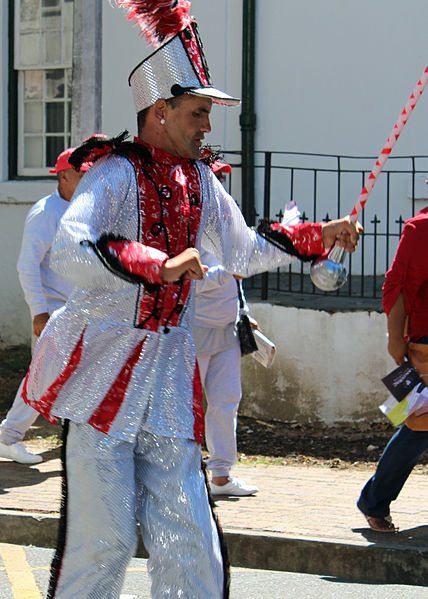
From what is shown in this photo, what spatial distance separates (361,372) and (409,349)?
9.62 feet

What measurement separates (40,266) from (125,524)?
374 cm

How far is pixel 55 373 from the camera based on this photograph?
3494 millimetres

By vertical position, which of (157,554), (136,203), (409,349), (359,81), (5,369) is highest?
(359,81)

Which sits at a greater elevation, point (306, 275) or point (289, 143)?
point (289, 143)

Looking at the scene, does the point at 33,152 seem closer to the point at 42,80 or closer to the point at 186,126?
the point at 42,80

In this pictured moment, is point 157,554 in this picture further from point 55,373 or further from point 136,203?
point 136,203

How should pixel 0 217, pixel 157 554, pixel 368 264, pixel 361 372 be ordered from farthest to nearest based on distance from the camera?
pixel 0 217, pixel 368 264, pixel 361 372, pixel 157 554

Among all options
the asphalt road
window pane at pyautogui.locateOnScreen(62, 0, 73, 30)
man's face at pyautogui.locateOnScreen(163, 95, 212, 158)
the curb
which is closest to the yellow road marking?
the asphalt road

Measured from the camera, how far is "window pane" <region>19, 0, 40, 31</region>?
1148cm

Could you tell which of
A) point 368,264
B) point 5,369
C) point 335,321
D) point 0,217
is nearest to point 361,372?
point 335,321

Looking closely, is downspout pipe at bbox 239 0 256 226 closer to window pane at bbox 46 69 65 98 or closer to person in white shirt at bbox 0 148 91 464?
window pane at bbox 46 69 65 98

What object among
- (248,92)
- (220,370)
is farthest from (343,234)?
(248,92)

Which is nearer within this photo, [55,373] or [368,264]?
[55,373]

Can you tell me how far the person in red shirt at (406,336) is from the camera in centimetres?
525
